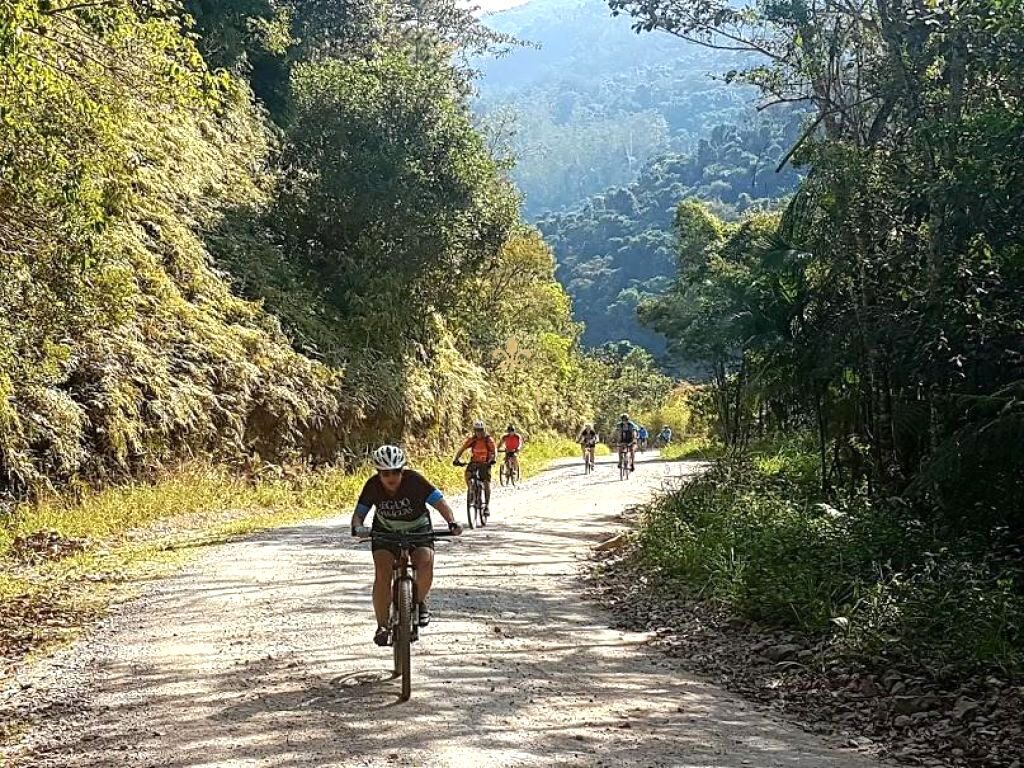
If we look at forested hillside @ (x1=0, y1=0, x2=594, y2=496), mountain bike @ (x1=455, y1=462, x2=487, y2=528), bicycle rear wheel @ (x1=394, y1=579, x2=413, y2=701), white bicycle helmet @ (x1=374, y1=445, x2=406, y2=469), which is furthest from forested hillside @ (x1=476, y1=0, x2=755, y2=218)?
bicycle rear wheel @ (x1=394, y1=579, x2=413, y2=701)

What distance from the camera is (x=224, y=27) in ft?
95.2

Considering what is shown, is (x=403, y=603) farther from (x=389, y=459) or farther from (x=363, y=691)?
(x=389, y=459)

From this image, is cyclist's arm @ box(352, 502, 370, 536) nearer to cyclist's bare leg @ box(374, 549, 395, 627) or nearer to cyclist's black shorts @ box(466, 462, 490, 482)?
cyclist's bare leg @ box(374, 549, 395, 627)

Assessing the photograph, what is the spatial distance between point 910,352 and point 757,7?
778cm

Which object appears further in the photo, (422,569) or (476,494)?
(476,494)

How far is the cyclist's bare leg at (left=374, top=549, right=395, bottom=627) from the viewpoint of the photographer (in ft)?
23.3

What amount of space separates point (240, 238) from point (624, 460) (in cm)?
1205

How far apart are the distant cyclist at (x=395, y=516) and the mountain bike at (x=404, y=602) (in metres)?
0.05

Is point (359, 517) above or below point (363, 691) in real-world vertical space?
above

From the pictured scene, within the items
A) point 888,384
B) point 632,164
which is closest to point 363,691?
point 888,384

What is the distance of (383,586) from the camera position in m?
7.12

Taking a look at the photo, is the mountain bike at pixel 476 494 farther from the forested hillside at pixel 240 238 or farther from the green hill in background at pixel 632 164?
the green hill in background at pixel 632 164

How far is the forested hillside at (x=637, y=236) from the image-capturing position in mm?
79125

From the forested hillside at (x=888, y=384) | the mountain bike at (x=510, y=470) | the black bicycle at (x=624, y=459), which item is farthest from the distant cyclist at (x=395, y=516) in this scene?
the black bicycle at (x=624, y=459)
